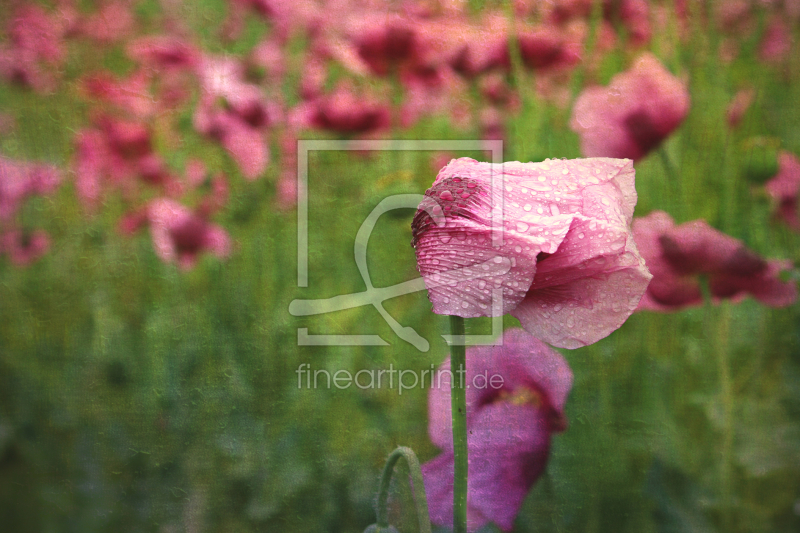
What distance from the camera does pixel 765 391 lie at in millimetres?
652

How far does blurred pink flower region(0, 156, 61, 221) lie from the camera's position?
2.19 ft

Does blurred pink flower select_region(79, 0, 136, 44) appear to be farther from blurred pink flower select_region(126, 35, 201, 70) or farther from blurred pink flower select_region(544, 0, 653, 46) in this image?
blurred pink flower select_region(544, 0, 653, 46)

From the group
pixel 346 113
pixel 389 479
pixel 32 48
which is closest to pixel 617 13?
pixel 346 113

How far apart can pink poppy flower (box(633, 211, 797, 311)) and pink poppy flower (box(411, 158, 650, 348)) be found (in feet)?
0.59

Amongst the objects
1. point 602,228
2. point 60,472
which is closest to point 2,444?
point 60,472

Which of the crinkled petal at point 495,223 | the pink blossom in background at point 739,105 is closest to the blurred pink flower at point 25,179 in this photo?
the crinkled petal at point 495,223

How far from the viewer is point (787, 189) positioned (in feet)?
2.15

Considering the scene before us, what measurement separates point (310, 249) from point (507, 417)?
293 mm

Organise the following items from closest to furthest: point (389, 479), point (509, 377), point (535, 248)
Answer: point (535, 248) < point (389, 479) < point (509, 377)

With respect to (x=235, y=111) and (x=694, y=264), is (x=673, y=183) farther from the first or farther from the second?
(x=235, y=111)

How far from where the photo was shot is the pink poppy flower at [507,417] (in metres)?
0.63

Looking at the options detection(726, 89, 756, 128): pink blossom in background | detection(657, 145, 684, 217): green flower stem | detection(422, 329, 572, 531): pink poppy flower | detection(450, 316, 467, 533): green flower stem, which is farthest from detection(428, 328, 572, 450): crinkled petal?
detection(726, 89, 756, 128): pink blossom in background

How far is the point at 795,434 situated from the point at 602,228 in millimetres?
426

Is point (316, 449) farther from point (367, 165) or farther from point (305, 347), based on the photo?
point (367, 165)
